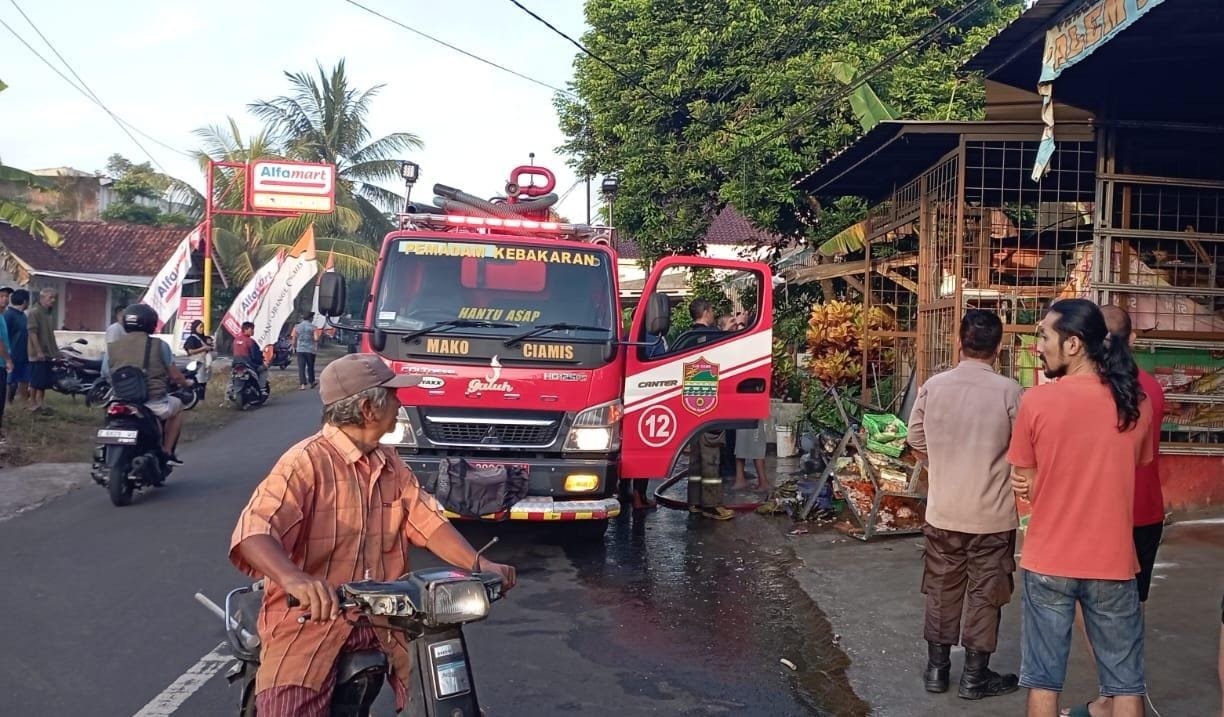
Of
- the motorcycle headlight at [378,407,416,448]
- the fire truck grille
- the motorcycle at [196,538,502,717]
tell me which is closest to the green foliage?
the fire truck grille

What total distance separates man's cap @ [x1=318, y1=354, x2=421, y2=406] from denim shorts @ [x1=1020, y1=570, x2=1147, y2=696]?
236 cm

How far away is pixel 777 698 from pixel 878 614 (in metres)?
1.47

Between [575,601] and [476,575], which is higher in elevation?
[476,575]

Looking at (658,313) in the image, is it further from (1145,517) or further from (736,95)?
(736,95)

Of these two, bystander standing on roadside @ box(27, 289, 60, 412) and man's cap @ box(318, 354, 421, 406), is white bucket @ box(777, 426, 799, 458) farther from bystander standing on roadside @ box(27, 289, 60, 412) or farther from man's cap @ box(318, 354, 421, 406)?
man's cap @ box(318, 354, 421, 406)

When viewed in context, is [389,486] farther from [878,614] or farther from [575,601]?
[878,614]

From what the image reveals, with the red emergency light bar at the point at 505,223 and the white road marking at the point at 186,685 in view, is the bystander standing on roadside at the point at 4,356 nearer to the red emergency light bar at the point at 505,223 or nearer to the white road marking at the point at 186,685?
the red emergency light bar at the point at 505,223

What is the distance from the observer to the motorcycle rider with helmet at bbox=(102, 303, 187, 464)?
8.50 metres

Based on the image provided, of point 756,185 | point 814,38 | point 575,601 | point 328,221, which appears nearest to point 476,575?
point 575,601

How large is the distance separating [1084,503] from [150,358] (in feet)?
25.1

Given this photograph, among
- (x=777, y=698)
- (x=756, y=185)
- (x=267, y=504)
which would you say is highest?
(x=756, y=185)

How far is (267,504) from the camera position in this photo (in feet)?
8.26

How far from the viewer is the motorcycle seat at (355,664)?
8.56 feet

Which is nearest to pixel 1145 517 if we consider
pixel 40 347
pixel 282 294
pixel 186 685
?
pixel 186 685
